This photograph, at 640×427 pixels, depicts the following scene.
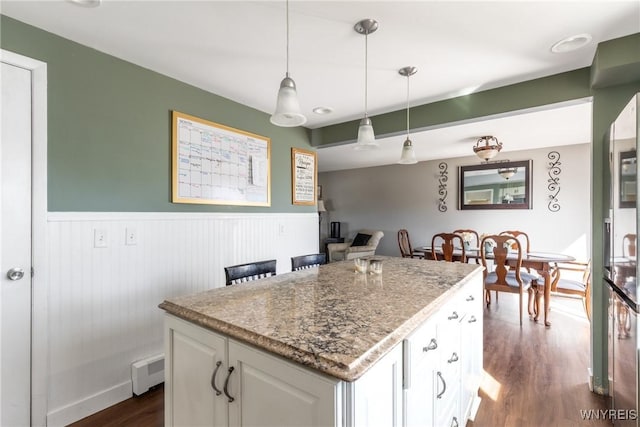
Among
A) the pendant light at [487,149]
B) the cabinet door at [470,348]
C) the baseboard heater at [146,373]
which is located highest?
the pendant light at [487,149]

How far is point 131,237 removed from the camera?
1.99 metres

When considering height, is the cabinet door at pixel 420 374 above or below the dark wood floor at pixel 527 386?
above

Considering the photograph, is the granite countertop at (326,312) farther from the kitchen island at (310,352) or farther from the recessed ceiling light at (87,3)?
the recessed ceiling light at (87,3)

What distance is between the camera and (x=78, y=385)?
1766 mm

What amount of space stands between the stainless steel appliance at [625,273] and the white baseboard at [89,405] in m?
2.72

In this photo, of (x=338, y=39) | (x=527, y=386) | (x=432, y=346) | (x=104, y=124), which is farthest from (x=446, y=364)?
(x=104, y=124)

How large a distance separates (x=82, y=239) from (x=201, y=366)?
1339 mm

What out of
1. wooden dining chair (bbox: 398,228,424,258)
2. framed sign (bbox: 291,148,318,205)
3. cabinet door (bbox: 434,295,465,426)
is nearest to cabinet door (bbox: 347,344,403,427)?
cabinet door (bbox: 434,295,465,426)

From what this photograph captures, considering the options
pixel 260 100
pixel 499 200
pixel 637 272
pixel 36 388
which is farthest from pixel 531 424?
pixel 499 200

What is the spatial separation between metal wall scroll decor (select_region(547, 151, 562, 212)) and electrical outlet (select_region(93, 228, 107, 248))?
5588 millimetres

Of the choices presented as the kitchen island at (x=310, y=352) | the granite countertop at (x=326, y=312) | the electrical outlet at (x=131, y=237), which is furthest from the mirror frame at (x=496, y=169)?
the electrical outlet at (x=131, y=237)

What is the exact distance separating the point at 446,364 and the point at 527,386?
1.26 metres

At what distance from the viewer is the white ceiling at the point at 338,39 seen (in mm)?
1483

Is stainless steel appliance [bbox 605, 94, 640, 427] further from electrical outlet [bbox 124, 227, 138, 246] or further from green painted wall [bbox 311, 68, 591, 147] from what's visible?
electrical outlet [bbox 124, 227, 138, 246]
